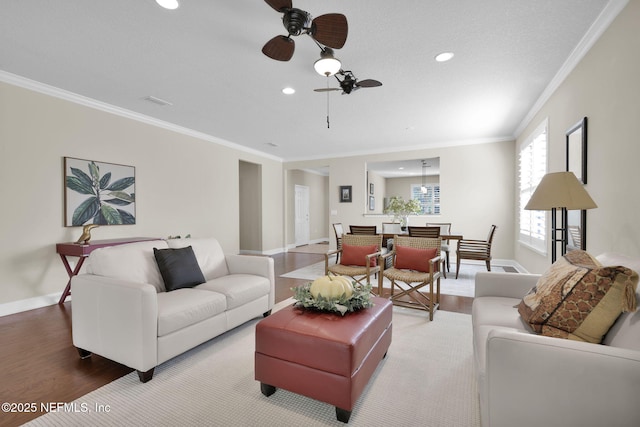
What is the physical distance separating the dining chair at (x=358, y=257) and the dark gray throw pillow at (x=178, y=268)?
62.6 inches

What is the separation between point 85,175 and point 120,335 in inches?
121

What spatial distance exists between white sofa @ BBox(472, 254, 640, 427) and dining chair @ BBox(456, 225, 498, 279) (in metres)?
3.80

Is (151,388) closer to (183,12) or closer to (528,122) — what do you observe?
(183,12)

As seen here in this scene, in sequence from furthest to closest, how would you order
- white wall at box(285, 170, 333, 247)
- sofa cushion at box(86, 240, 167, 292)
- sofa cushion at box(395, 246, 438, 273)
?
1. white wall at box(285, 170, 333, 247)
2. sofa cushion at box(395, 246, 438, 273)
3. sofa cushion at box(86, 240, 167, 292)

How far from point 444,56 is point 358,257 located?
97.7 inches

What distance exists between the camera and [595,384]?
103 centimetres

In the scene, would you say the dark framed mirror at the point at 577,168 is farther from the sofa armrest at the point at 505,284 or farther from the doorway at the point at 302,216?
the doorway at the point at 302,216

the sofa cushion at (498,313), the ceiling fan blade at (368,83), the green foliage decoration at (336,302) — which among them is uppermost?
the ceiling fan blade at (368,83)

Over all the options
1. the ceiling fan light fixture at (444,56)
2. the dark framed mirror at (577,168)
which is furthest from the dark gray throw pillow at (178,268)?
the dark framed mirror at (577,168)

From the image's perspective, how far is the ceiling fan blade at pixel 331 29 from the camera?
1.94 metres

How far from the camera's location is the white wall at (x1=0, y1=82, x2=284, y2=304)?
336 cm

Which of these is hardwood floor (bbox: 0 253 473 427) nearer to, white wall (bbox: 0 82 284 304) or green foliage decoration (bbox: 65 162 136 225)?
white wall (bbox: 0 82 284 304)

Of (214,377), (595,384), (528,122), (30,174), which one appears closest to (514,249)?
(528,122)

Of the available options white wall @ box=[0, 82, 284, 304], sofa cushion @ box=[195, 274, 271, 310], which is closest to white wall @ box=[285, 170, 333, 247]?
white wall @ box=[0, 82, 284, 304]
